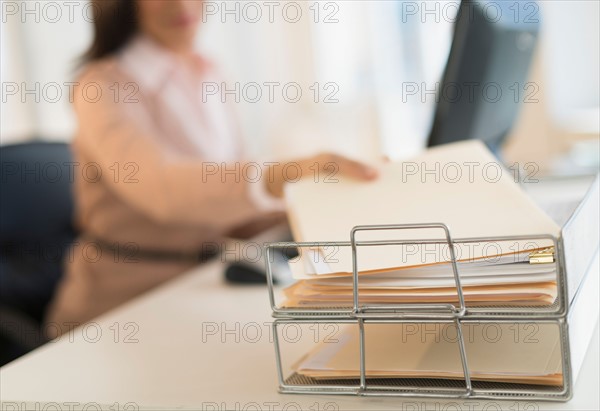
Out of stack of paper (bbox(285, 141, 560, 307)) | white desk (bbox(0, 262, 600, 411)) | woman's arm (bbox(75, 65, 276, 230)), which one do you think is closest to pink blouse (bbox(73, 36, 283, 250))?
woman's arm (bbox(75, 65, 276, 230))

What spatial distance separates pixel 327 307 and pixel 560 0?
2.25 metres

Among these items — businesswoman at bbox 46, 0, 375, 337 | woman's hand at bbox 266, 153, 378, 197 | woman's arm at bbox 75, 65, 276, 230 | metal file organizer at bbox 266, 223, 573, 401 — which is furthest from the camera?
businesswoman at bbox 46, 0, 375, 337

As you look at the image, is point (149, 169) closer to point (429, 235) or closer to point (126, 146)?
point (126, 146)

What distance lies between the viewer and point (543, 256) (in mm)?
509

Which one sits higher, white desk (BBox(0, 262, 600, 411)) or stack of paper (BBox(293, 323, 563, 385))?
stack of paper (BBox(293, 323, 563, 385))

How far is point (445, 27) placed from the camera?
3.03 metres

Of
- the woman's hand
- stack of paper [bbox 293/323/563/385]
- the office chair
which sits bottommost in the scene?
the office chair

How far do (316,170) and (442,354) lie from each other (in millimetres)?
348

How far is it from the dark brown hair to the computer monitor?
0.73 meters

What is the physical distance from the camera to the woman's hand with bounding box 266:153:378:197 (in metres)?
0.74

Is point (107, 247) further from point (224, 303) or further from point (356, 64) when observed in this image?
point (356, 64)

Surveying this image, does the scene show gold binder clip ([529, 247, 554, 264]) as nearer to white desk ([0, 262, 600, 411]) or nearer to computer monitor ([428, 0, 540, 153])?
white desk ([0, 262, 600, 411])

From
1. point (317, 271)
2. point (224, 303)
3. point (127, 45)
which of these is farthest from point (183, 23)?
point (317, 271)

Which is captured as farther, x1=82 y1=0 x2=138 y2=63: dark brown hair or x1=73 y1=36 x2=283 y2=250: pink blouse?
x1=82 y1=0 x2=138 y2=63: dark brown hair
